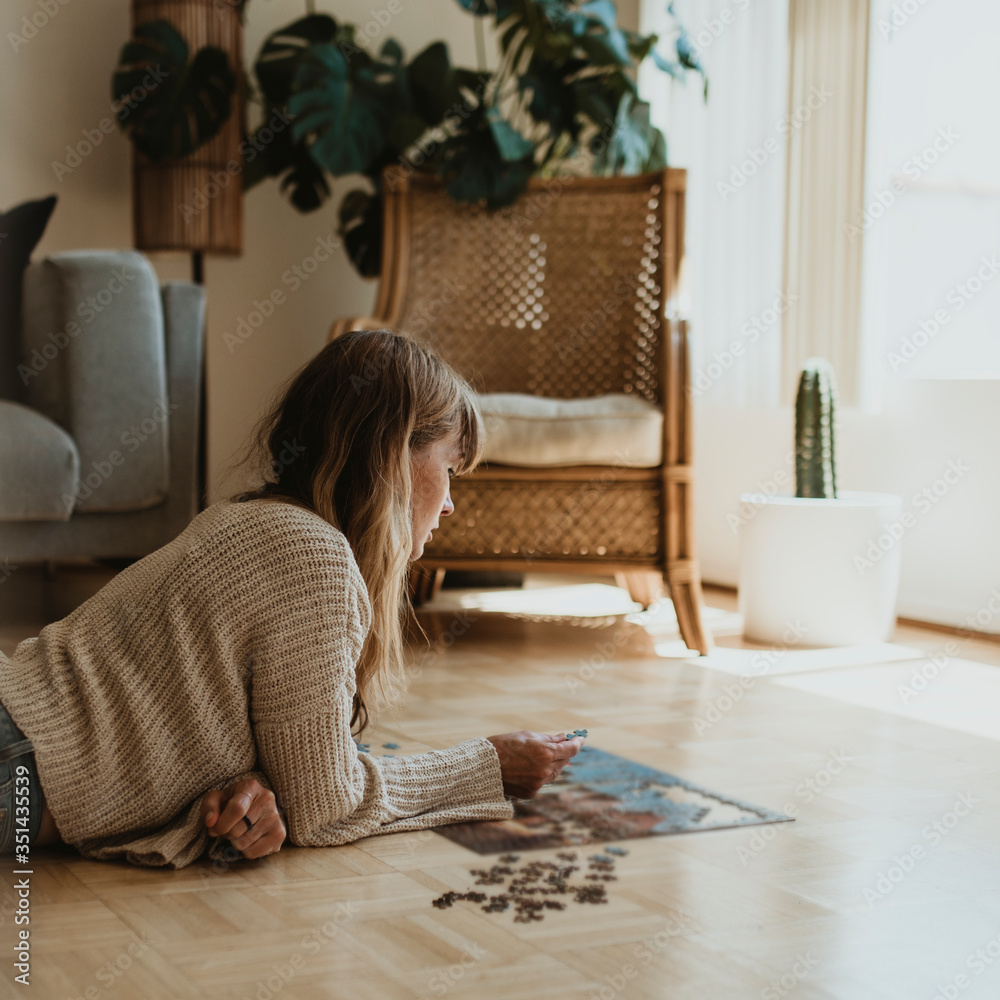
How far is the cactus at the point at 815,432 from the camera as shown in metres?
2.64

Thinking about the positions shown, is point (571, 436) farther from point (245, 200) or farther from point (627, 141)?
point (245, 200)

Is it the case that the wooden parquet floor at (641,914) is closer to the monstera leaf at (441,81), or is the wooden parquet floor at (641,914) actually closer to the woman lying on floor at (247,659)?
the woman lying on floor at (247,659)

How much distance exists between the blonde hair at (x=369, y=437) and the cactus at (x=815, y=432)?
1435 millimetres

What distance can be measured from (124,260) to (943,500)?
6.16ft

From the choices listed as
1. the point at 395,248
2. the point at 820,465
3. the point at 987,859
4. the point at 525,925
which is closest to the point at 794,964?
the point at 525,925

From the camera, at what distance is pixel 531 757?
56.1 inches

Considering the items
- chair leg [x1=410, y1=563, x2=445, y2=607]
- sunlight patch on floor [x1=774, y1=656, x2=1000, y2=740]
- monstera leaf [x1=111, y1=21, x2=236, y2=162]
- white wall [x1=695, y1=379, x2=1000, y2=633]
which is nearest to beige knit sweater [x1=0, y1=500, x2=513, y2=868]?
sunlight patch on floor [x1=774, y1=656, x2=1000, y2=740]

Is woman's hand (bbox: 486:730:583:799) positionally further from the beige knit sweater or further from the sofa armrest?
the sofa armrest

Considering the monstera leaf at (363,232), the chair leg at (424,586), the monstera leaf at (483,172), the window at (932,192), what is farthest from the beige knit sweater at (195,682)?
the monstera leaf at (363,232)

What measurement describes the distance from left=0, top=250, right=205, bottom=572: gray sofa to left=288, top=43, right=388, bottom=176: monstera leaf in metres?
0.61

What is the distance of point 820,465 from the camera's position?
2.69m

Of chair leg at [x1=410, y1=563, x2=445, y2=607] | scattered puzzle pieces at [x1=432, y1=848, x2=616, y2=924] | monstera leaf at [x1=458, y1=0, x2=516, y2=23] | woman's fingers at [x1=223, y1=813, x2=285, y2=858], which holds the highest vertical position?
monstera leaf at [x1=458, y1=0, x2=516, y2=23]

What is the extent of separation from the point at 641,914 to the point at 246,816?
395 millimetres

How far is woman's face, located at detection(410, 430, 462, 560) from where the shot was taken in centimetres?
135
